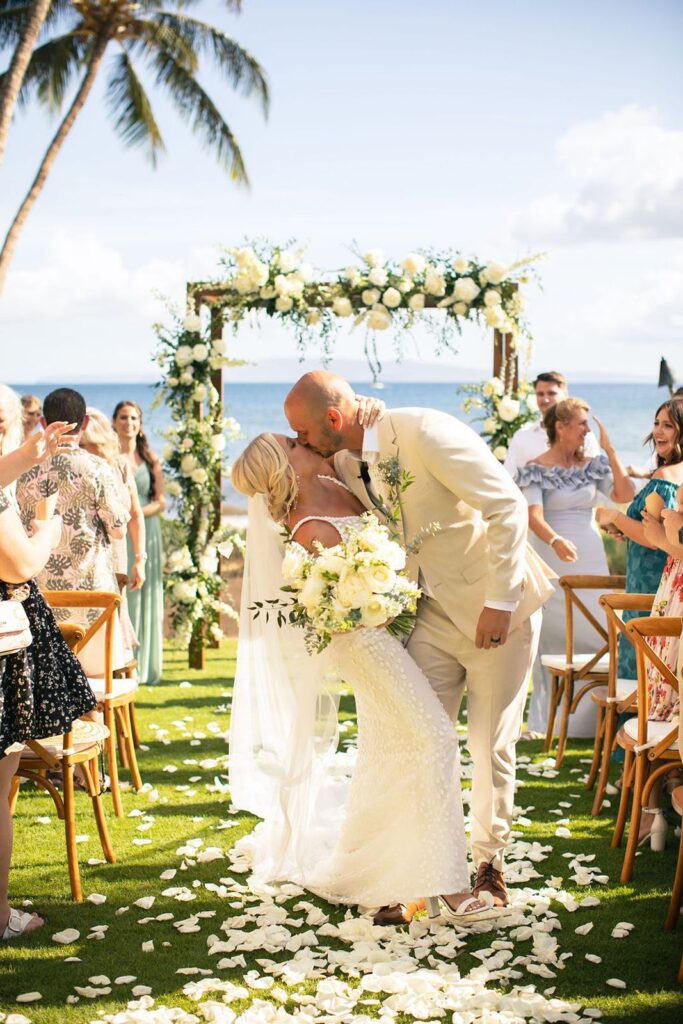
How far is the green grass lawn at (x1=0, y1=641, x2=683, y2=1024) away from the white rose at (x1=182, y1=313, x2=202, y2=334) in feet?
13.9

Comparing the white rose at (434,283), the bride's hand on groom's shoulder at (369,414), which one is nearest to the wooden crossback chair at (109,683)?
the bride's hand on groom's shoulder at (369,414)

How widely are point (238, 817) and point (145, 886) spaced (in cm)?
104

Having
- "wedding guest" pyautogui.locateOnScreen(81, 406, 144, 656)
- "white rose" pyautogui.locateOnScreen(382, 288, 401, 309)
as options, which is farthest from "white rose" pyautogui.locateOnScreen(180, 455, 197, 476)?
"white rose" pyautogui.locateOnScreen(382, 288, 401, 309)

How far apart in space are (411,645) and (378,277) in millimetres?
5423

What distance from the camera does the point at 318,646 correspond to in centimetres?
382

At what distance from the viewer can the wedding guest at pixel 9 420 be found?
161 inches

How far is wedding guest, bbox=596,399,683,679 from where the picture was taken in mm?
5379

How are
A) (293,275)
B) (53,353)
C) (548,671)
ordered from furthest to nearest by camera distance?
(53,353), (293,275), (548,671)

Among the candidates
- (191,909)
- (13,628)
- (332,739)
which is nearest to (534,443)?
(332,739)

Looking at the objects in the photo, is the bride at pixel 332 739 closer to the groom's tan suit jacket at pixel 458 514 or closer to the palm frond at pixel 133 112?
the groom's tan suit jacket at pixel 458 514

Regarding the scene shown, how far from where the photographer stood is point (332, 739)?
15.3 feet

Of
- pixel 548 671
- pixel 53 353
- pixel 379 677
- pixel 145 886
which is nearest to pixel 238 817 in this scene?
pixel 145 886

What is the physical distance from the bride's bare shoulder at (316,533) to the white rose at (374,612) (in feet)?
1.14

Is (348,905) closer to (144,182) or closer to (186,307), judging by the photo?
(186,307)
